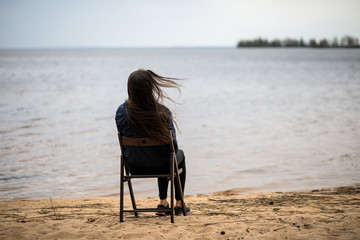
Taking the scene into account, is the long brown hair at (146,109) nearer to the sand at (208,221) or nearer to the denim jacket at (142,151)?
the denim jacket at (142,151)

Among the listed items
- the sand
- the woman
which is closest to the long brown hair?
the woman

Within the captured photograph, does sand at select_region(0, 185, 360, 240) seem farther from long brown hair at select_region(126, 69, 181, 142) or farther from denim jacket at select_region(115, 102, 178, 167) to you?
long brown hair at select_region(126, 69, 181, 142)

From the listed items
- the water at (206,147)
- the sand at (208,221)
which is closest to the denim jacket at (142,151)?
the sand at (208,221)

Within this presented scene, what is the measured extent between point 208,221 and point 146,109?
1.39m

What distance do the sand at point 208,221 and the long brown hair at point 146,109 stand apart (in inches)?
38.5

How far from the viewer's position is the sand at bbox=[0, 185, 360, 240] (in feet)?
11.5

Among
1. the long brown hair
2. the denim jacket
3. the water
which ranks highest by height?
the long brown hair

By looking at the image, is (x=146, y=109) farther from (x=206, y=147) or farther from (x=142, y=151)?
(x=206, y=147)

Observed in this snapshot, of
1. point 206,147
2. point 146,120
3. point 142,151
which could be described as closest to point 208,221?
point 142,151

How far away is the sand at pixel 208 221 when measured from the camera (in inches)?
138

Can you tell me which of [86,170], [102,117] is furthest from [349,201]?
[102,117]

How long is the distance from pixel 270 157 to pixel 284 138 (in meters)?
1.98

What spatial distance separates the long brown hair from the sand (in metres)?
0.98

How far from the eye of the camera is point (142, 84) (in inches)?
145
